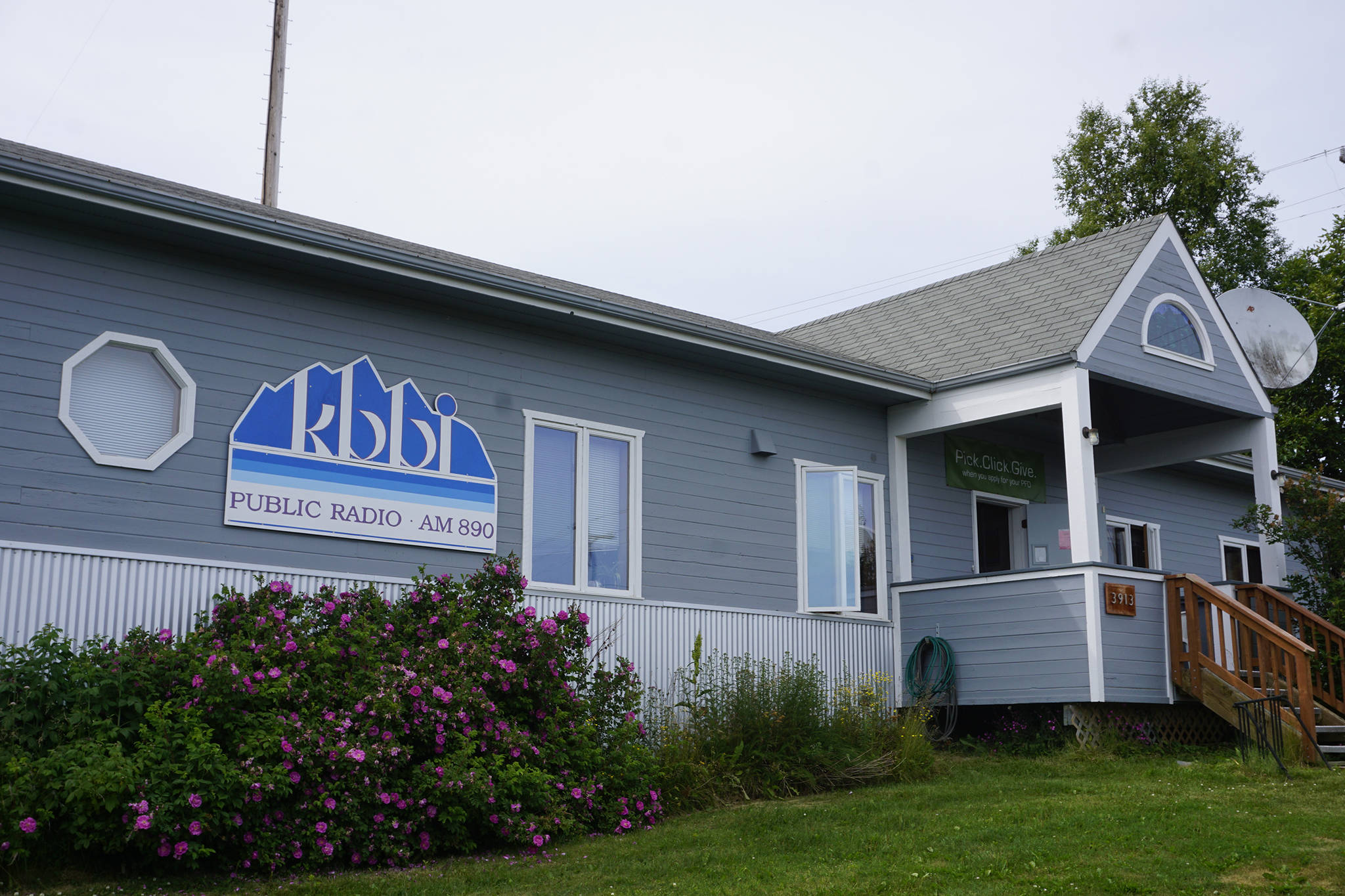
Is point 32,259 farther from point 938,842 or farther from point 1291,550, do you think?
point 1291,550

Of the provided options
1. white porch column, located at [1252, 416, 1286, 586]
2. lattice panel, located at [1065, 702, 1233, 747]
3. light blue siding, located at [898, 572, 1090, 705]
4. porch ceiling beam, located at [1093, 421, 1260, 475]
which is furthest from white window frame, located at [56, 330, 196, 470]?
porch ceiling beam, located at [1093, 421, 1260, 475]

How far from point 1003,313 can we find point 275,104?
11748mm

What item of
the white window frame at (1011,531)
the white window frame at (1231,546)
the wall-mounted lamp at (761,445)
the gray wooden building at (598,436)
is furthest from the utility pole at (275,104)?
the white window frame at (1231,546)

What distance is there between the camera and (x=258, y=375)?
9.38 m

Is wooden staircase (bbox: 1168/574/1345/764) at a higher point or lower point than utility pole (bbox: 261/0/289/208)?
lower

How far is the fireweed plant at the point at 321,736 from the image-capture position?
6.67 metres

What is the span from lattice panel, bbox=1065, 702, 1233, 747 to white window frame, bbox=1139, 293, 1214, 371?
3.73 m

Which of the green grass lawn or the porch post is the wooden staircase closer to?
the porch post

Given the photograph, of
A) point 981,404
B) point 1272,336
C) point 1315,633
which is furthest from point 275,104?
point 1315,633

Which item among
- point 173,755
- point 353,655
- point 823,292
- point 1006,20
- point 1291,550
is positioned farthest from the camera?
point 823,292

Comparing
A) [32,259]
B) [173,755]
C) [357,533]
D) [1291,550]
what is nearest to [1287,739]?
[1291,550]

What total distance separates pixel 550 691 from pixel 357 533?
2.04 metres

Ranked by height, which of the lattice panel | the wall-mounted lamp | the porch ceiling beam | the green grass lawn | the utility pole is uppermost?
the utility pole

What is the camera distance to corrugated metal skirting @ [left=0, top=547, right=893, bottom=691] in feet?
26.3
